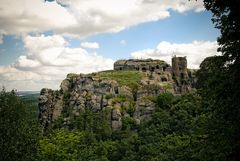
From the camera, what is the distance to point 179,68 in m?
167

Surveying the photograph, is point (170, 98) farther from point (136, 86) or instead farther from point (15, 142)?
point (15, 142)

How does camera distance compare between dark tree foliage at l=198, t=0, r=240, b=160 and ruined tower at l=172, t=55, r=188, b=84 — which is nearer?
dark tree foliage at l=198, t=0, r=240, b=160

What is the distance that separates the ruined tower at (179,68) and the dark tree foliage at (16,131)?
119m

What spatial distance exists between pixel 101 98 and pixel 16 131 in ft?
296

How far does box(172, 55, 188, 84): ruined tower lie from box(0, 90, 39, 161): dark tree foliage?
389 feet

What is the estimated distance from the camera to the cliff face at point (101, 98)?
412 ft

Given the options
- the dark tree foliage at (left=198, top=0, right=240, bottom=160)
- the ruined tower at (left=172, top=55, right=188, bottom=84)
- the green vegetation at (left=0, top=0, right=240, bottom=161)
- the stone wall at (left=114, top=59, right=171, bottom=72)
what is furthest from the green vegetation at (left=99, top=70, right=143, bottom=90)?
the dark tree foliage at (left=198, top=0, right=240, bottom=160)

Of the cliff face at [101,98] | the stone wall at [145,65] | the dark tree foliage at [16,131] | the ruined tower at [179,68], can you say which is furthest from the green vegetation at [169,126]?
the stone wall at [145,65]

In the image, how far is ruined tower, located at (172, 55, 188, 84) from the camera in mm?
164125

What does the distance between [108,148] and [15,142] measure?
56.5 m

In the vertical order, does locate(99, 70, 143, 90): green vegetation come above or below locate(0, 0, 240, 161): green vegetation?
above

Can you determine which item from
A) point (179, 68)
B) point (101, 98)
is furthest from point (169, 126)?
point (179, 68)

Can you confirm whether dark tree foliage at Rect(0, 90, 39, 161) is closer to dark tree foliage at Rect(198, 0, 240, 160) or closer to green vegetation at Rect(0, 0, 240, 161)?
green vegetation at Rect(0, 0, 240, 161)

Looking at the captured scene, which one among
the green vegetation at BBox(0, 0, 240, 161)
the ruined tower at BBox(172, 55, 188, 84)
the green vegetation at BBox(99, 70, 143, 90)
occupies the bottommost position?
the green vegetation at BBox(0, 0, 240, 161)
